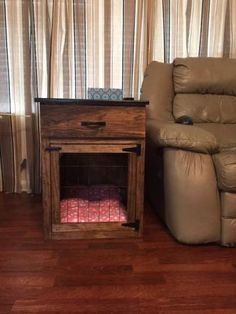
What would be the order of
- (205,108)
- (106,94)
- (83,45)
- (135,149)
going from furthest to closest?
(83,45) < (205,108) < (106,94) < (135,149)

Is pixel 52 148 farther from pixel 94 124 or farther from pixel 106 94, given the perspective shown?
pixel 106 94

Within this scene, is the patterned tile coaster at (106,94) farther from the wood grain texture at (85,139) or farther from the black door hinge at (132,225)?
the black door hinge at (132,225)

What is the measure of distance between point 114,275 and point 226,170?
68 centimetres

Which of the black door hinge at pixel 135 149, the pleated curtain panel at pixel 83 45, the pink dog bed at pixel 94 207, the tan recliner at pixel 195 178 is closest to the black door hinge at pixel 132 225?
the pink dog bed at pixel 94 207

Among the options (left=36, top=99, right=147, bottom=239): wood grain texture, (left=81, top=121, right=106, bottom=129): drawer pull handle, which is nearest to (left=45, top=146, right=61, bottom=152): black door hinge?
(left=36, top=99, right=147, bottom=239): wood grain texture

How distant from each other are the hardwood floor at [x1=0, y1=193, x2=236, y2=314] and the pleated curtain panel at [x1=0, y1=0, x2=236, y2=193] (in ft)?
2.97

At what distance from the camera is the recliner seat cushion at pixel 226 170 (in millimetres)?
1389

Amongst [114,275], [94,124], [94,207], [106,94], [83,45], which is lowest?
[114,275]

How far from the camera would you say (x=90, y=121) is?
1460mm

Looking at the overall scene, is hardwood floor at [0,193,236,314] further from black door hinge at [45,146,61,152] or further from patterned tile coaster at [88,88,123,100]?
patterned tile coaster at [88,88,123,100]

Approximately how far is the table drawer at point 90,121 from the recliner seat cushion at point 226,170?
15.8 inches

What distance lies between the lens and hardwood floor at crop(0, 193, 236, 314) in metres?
1.07

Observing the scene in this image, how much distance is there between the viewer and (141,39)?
2154 millimetres

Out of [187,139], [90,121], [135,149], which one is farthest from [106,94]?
[187,139]
